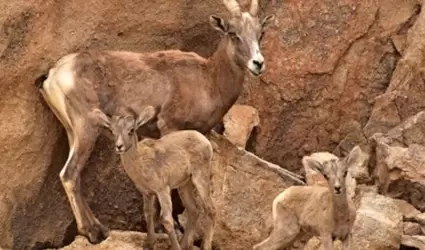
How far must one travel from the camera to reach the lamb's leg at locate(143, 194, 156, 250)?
11367 millimetres

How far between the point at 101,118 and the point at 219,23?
1.74 meters

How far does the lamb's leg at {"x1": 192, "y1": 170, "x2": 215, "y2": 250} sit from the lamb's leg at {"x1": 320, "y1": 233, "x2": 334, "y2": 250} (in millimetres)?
1124

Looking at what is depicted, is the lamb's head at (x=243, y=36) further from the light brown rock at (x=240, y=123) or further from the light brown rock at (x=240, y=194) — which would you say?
the light brown rock at (x=240, y=123)

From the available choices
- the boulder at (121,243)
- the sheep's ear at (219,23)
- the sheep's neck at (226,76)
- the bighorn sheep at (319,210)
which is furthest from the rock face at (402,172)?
the boulder at (121,243)

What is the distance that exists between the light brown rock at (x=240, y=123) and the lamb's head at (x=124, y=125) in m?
2.01

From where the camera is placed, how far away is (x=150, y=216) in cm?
1137

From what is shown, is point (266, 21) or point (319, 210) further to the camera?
point (266, 21)

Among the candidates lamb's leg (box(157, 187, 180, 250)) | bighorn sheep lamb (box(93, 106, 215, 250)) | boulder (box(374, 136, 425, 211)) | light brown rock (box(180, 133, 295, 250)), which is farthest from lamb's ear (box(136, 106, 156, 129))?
boulder (box(374, 136, 425, 211))

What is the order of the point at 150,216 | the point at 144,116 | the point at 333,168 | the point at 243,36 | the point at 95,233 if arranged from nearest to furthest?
the point at 333,168 < the point at 144,116 < the point at 150,216 < the point at 95,233 < the point at 243,36

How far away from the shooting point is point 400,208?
42.0 feet

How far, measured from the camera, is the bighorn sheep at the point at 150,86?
38.3 ft

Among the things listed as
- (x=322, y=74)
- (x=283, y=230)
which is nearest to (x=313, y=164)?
(x=283, y=230)

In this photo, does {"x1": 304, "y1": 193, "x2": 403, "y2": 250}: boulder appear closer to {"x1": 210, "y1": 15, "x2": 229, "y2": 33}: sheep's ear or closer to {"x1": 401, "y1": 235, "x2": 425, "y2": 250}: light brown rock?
{"x1": 401, "y1": 235, "x2": 425, "y2": 250}: light brown rock

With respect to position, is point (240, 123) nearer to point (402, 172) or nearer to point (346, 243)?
point (402, 172)
